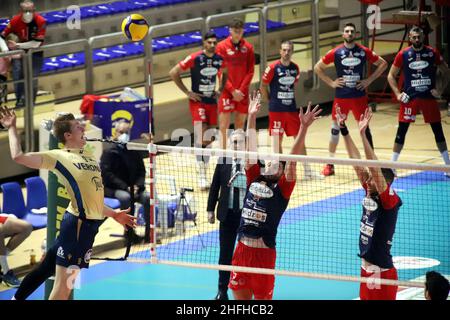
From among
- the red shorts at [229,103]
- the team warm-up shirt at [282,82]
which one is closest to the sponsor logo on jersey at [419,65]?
the team warm-up shirt at [282,82]

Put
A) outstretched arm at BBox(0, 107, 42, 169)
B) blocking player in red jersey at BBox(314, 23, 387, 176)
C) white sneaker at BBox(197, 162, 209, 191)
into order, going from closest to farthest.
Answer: outstretched arm at BBox(0, 107, 42, 169) < white sneaker at BBox(197, 162, 209, 191) < blocking player in red jersey at BBox(314, 23, 387, 176)

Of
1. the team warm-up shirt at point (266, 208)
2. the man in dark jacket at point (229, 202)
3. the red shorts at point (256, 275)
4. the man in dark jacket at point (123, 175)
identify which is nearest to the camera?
the team warm-up shirt at point (266, 208)

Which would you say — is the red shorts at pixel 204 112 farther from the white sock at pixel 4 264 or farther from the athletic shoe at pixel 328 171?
the white sock at pixel 4 264

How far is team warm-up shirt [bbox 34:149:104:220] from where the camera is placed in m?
11.0

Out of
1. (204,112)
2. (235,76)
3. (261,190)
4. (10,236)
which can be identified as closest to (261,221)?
(261,190)

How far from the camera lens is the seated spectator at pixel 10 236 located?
13.5 meters

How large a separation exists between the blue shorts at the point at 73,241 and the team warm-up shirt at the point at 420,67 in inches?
319

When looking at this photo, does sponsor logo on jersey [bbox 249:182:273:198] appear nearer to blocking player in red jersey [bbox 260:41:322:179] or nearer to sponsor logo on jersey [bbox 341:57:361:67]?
blocking player in red jersey [bbox 260:41:322:179]

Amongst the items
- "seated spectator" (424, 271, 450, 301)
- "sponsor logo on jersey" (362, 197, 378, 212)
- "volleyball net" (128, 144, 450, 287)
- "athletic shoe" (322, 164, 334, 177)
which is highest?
"seated spectator" (424, 271, 450, 301)

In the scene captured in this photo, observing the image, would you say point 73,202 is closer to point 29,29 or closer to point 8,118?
point 8,118

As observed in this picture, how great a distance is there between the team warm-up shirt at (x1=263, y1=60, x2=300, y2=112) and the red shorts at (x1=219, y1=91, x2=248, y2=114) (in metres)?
0.89

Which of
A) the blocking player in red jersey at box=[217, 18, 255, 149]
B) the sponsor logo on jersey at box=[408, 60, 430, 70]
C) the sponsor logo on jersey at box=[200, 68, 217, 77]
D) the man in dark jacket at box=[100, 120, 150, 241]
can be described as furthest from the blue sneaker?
the sponsor logo on jersey at box=[408, 60, 430, 70]

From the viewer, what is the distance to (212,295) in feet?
43.2
